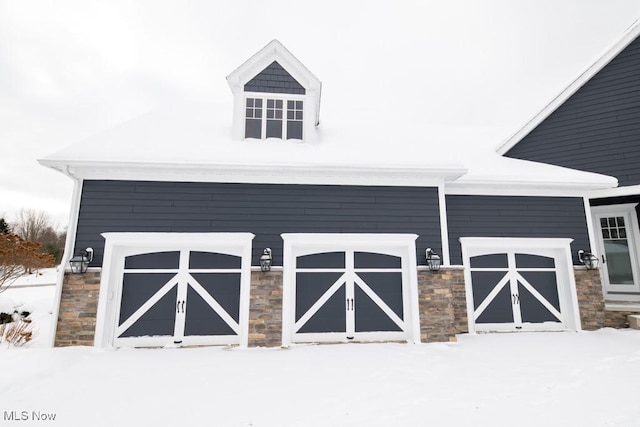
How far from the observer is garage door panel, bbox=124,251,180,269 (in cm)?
694

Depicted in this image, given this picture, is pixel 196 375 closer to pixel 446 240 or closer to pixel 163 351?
pixel 163 351

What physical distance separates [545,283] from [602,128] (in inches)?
202

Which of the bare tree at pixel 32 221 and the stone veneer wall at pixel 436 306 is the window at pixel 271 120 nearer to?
the stone veneer wall at pixel 436 306

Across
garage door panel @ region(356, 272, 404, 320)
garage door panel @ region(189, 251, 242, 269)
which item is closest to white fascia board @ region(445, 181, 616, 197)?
garage door panel @ region(356, 272, 404, 320)

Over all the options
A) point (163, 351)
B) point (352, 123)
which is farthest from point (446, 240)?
point (163, 351)

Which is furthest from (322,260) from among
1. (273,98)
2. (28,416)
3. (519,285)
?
(519,285)

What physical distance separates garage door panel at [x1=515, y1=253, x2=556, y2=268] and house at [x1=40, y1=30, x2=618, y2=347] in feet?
0.09

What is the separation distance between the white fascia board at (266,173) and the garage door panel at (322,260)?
1.77 m

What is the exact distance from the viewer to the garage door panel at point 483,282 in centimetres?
814

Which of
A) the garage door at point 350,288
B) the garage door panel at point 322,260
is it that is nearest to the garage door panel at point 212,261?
the garage door at point 350,288

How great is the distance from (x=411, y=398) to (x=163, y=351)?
200 inches

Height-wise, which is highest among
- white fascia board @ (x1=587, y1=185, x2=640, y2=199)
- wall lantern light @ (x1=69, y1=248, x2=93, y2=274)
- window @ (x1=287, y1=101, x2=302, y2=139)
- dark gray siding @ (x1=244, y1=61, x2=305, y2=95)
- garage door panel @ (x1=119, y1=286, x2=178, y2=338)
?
dark gray siding @ (x1=244, y1=61, x2=305, y2=95)

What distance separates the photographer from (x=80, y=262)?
6.54 meters

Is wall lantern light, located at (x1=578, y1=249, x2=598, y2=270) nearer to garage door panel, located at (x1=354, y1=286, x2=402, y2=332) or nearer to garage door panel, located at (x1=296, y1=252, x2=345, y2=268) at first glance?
garage door panel, located at (x1=354, y1=286, x2=402, y2=332)
